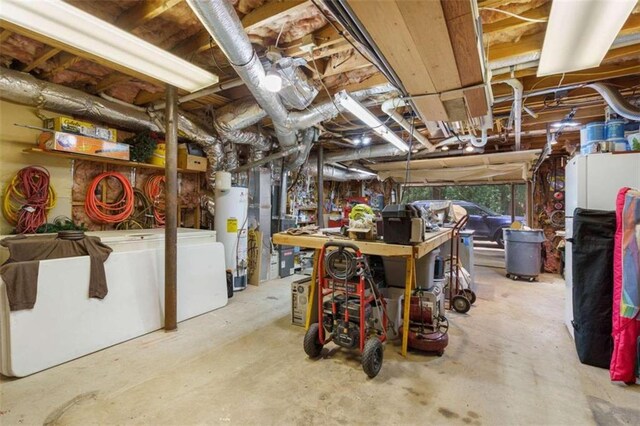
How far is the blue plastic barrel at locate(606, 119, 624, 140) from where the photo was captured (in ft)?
9.78

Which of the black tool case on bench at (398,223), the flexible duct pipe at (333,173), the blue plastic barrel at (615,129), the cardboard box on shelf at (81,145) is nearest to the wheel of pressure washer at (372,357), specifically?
the black tool case on bench at (398,223)

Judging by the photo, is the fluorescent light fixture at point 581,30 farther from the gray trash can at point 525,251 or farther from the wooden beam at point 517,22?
the gray trash can at point 525,251

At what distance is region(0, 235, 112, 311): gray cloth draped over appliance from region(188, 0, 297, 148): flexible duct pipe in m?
2.04

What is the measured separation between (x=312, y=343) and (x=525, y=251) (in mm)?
4749

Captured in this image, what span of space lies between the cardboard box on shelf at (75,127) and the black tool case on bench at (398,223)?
10.9ft

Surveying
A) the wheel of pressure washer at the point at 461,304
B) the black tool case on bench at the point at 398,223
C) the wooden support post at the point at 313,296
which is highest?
the black tool case on bench at the point at 398,223

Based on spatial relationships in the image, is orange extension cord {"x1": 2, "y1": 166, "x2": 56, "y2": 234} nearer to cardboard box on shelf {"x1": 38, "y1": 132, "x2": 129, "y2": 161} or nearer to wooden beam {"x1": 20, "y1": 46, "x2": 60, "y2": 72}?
cardboard box on shelf {"x1": 38, "y1": 132, "x2": 129, "y2": 161}

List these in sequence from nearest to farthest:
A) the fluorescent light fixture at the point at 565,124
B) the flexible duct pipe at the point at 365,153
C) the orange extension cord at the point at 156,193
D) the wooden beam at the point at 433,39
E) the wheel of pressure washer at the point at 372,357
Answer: the wooden beam at the point at 433,39 < the wheel of pressure washer at the point at 372,357 < the fluorescent light fixture at the point at 565,124 < the orange extension cord at the point at 156,193 < the flexible duct pipe at the point at 365,153

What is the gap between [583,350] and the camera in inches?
97.4

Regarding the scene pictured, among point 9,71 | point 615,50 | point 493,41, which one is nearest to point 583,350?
point 615,50

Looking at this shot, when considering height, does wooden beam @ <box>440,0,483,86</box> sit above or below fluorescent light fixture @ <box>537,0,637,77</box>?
below

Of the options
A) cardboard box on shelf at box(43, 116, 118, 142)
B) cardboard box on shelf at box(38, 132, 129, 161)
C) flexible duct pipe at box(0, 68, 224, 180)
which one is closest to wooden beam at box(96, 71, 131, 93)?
flexible duct pipe at box(0, 68, 224, 180)

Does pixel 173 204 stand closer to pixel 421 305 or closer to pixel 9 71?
pixel 9 71

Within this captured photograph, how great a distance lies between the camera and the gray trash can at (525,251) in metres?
5.28
